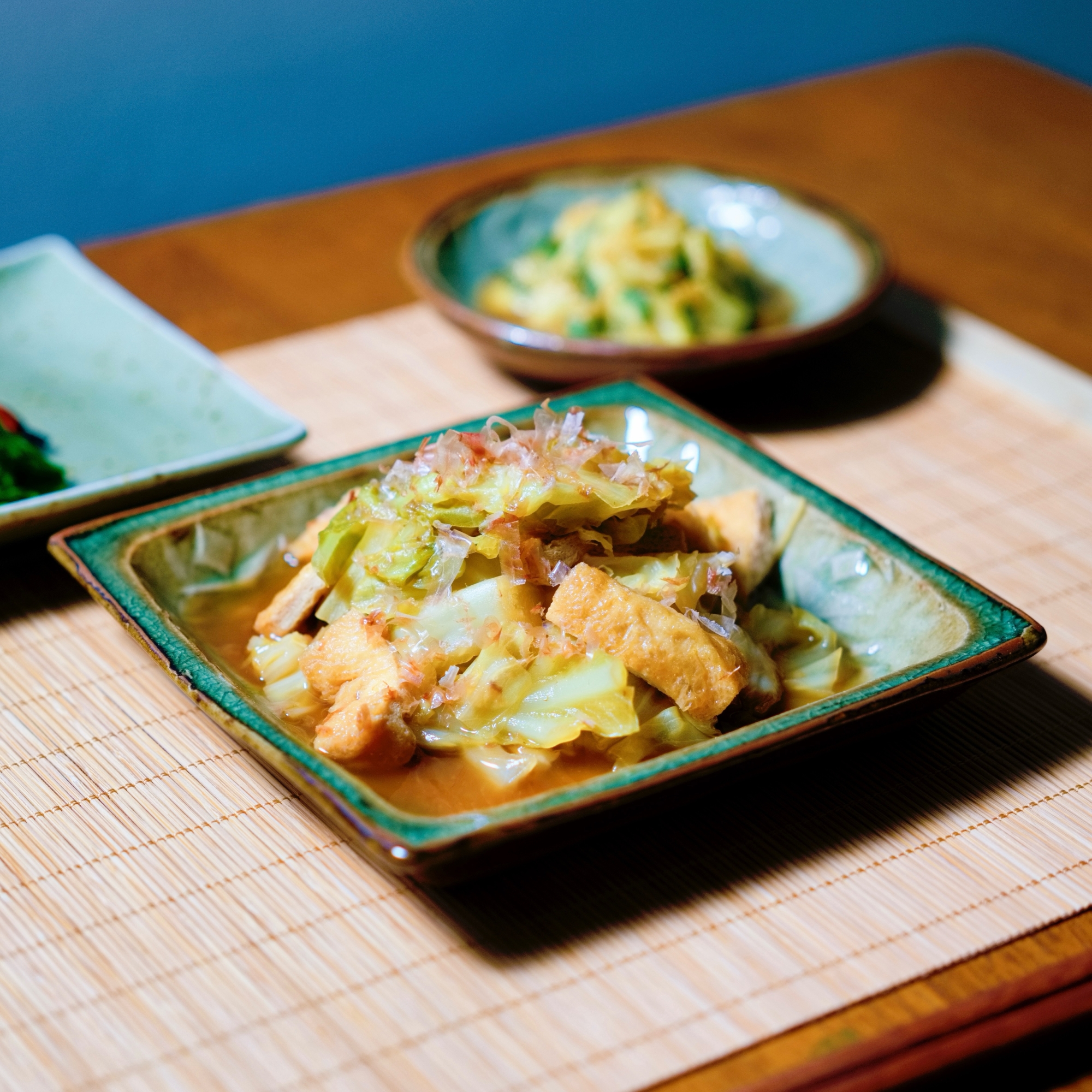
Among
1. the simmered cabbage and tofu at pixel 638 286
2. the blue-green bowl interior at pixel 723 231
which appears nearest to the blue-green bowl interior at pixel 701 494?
the simmered cabbage and tofu at pixel 638 286

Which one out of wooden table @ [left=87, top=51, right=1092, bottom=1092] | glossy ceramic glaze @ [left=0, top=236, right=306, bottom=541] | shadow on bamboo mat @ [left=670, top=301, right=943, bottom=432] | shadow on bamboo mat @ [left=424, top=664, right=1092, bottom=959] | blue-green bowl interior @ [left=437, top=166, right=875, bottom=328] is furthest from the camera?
wooden table @ [left=87, top=51, right=1092, bottom=1092]

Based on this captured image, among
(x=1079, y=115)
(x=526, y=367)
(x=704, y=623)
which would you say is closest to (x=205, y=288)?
(x=526, y=367)

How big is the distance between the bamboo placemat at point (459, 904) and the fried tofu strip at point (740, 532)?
0.28m

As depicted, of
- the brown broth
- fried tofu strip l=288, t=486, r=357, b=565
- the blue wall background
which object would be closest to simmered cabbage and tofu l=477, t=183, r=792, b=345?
fried tofu strip l=288, t=486, r=357, b=565

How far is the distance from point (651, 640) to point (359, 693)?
0.32 meters

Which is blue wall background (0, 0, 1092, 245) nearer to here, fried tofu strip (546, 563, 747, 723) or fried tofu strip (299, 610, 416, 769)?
fried tofu strip (299, 610, 416, 769)

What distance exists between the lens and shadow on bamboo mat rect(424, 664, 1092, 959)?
4.18 feet

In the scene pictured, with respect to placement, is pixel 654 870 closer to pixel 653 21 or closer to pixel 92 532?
pixel 92 532

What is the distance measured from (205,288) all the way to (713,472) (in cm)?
136

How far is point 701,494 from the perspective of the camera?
1860 mm

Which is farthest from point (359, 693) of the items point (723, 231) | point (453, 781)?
point (723, 231)

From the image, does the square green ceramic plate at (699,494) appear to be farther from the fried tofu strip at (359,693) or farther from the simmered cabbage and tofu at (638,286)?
the simmered cabbage and tofu at (638,286)

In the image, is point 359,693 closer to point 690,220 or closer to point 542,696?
point 542,696

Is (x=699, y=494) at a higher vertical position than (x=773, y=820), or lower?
higher
